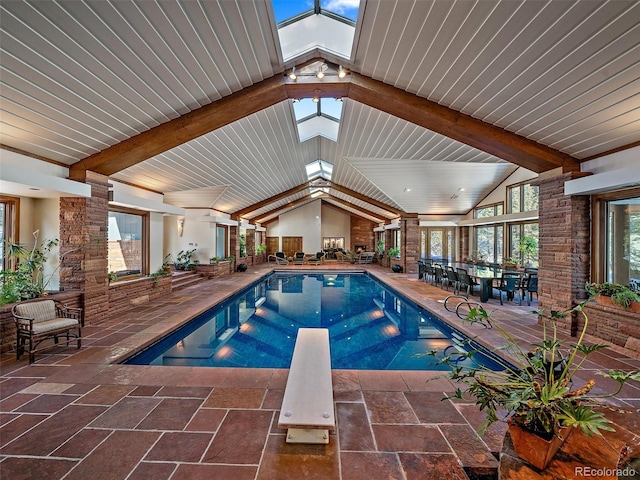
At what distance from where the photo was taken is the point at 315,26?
378 cm

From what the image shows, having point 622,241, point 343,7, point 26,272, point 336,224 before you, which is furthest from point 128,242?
point 336,224

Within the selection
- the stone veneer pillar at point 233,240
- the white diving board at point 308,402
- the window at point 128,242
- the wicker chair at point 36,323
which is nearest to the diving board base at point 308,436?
the white diving board at point 308,402

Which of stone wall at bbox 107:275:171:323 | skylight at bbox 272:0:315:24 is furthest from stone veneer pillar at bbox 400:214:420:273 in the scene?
skylight at bbox 272:0:315:24

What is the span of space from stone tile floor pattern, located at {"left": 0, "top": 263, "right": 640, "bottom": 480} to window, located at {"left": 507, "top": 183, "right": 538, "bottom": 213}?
6141 mm

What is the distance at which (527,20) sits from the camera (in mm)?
2529

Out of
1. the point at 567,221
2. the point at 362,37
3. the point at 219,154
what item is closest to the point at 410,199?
the point at 567,221

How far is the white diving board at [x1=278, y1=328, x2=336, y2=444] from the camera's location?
1.86 metres

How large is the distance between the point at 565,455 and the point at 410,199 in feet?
31.8

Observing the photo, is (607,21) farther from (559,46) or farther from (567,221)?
(567,221)

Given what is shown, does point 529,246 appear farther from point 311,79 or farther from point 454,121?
point 311,79

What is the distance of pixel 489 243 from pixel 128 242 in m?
11.9

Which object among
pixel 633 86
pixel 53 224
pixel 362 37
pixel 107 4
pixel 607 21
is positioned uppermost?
pixel 362 37

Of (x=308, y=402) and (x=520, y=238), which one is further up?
(x=520, y=238)

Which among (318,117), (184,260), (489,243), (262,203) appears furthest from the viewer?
(262,203)
